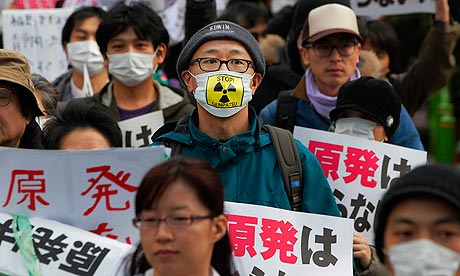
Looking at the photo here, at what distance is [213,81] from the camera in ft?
18.3

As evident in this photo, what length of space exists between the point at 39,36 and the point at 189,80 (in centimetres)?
404

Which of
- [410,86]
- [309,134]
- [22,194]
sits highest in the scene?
[410,86]

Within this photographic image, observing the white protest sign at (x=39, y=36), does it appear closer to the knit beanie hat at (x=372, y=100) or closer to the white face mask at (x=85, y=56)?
the white face mask at (x=85, y=56)

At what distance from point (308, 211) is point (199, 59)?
88 cm

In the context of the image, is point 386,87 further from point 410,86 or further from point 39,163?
point 39,163

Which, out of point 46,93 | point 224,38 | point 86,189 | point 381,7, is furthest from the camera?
point 381,7

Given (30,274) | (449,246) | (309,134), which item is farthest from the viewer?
(309,134)

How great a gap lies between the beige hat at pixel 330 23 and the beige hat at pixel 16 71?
1.88 metres

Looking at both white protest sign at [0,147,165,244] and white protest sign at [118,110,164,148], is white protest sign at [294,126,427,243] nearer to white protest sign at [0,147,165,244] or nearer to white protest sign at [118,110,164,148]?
white protest sign at [118,110,164,148]

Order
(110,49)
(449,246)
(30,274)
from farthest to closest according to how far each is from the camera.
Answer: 1. (110,49)
2. (30,274)
3. (449,246)

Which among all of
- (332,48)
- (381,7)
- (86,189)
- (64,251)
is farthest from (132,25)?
(64,251)

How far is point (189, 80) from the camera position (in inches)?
228

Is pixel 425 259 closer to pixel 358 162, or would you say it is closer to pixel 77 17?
pixel 358 162

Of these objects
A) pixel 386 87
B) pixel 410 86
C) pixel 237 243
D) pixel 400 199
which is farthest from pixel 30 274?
pixel 410 86
